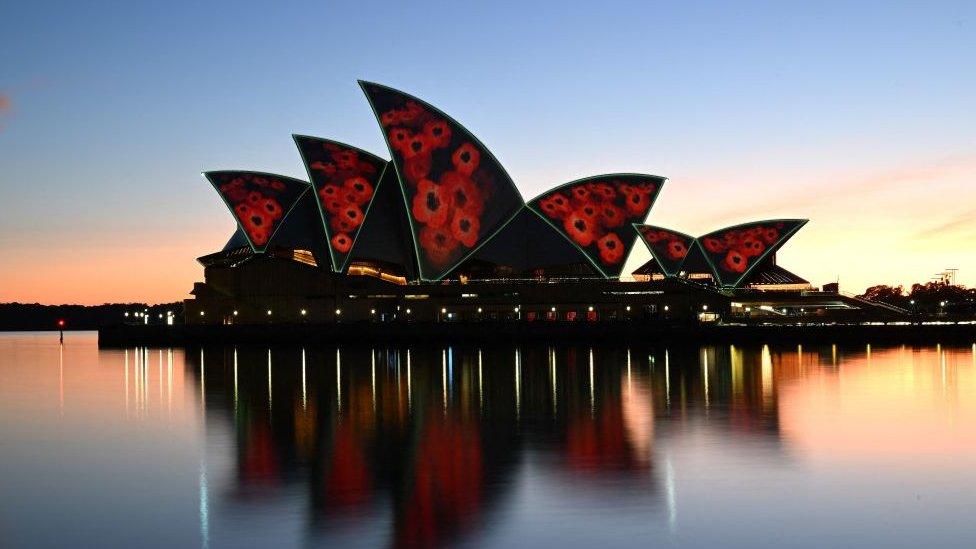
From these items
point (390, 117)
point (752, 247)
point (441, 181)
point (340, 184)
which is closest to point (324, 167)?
point (340, 184)

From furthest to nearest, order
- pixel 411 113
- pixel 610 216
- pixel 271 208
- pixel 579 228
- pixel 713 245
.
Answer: pixel 713 245, pixel 610 216, pixel 579 228, pixel 271 208, pixel 411 113

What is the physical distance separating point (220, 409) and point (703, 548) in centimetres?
1679

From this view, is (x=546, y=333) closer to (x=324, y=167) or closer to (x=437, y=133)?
Answer: (x=437, y=133)

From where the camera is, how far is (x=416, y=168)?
69625mm

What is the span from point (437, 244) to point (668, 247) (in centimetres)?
2024

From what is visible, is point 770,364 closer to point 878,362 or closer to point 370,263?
point 878,362

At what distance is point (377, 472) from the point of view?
15.2 meters

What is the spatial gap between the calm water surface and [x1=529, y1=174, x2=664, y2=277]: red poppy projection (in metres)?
43.3

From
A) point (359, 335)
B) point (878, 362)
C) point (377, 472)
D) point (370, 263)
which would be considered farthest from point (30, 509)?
point (370, 263)

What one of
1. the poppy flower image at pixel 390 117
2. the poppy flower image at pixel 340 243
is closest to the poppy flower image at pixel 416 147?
the poppy flower image at pixel 390 117

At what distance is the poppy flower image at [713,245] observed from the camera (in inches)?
3364

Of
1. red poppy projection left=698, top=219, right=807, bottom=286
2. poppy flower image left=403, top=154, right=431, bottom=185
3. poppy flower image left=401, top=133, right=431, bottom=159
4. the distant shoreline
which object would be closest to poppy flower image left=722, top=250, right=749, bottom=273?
red poppy projection left=698, top=219, right=807, bottom=286

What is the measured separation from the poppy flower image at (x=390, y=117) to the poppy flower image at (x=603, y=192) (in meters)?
16.7

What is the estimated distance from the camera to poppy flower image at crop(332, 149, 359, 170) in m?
70.3
